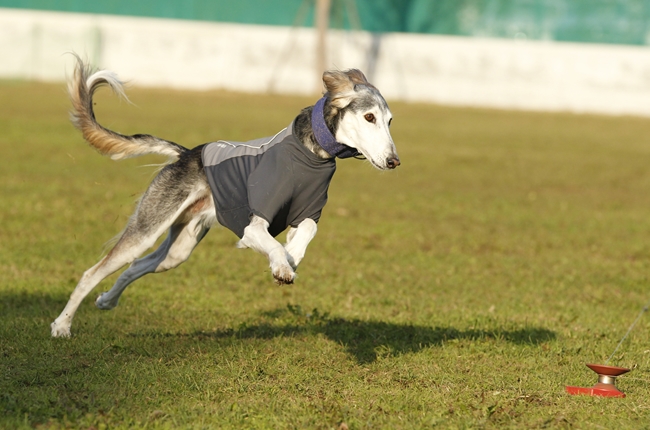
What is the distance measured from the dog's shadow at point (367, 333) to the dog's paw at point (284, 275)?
1.46m

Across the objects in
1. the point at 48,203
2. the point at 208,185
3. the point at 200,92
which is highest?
the point at 208,185

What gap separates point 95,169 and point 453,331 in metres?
12.3

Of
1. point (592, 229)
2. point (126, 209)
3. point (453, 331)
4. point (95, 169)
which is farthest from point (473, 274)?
point (95, 169)

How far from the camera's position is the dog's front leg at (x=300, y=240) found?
7.15 m

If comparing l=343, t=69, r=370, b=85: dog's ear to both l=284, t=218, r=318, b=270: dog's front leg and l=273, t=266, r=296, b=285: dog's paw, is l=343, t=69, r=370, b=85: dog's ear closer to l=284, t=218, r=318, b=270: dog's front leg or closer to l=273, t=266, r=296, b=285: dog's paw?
l=284, t=218, r=318, b=270: dog's front leg

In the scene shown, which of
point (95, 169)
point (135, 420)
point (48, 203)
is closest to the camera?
point (135, 420)

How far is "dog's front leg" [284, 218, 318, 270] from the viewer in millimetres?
7152

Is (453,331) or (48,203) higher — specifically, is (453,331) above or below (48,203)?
above

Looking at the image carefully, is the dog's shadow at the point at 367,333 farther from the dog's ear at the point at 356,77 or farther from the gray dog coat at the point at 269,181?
the dog's ear at the point at 356,77

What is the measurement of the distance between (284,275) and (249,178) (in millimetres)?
1054

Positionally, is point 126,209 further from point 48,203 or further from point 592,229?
point 592,229

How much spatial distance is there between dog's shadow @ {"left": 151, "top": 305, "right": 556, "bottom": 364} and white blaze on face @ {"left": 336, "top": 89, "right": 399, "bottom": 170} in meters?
1.74

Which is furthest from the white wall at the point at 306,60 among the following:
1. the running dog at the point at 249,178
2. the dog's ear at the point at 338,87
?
the dog's ear at the point at 338,87

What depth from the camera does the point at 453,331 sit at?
28.4ft
